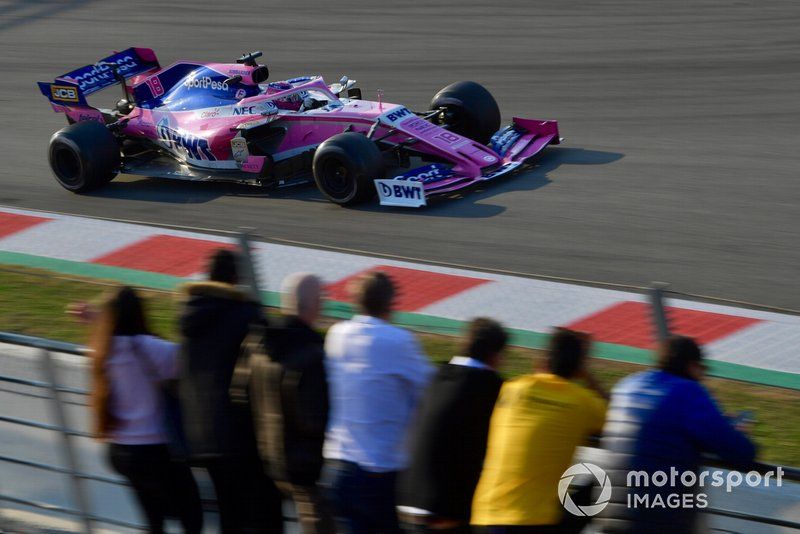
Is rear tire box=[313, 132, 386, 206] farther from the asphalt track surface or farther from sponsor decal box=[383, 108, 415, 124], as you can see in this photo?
sponsor decal box=[383, 108, 415, 124]

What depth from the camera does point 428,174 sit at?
1070cm

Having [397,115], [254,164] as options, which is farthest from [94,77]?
[397,115]

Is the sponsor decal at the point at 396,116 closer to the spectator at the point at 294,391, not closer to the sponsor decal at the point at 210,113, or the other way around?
the sponsor decal at the point at 210,113

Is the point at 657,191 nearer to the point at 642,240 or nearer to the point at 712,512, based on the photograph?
the point at 642,240

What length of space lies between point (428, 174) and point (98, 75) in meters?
3.99

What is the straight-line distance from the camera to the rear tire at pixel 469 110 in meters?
11.5

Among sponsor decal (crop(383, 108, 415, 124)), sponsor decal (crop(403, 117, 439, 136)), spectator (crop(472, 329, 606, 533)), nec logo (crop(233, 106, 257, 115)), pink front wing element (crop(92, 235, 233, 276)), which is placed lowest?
pink front wing element (crop(92, 235, 233, 276))

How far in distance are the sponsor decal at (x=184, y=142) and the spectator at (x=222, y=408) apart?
276 inches

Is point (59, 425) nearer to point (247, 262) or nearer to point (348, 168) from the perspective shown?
point (247, 262)

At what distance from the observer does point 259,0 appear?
67.4ft

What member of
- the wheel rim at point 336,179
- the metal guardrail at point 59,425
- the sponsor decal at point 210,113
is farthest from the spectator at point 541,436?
the sponsor decal at point 210,113

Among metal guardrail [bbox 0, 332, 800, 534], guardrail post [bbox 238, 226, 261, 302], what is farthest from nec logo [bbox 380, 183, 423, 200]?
metal guardrail [bbox 0, 332, 800, 534]

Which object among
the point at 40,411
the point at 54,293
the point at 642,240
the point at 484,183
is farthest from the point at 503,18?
the point at 40,411

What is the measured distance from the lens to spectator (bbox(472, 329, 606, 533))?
3770 mm
